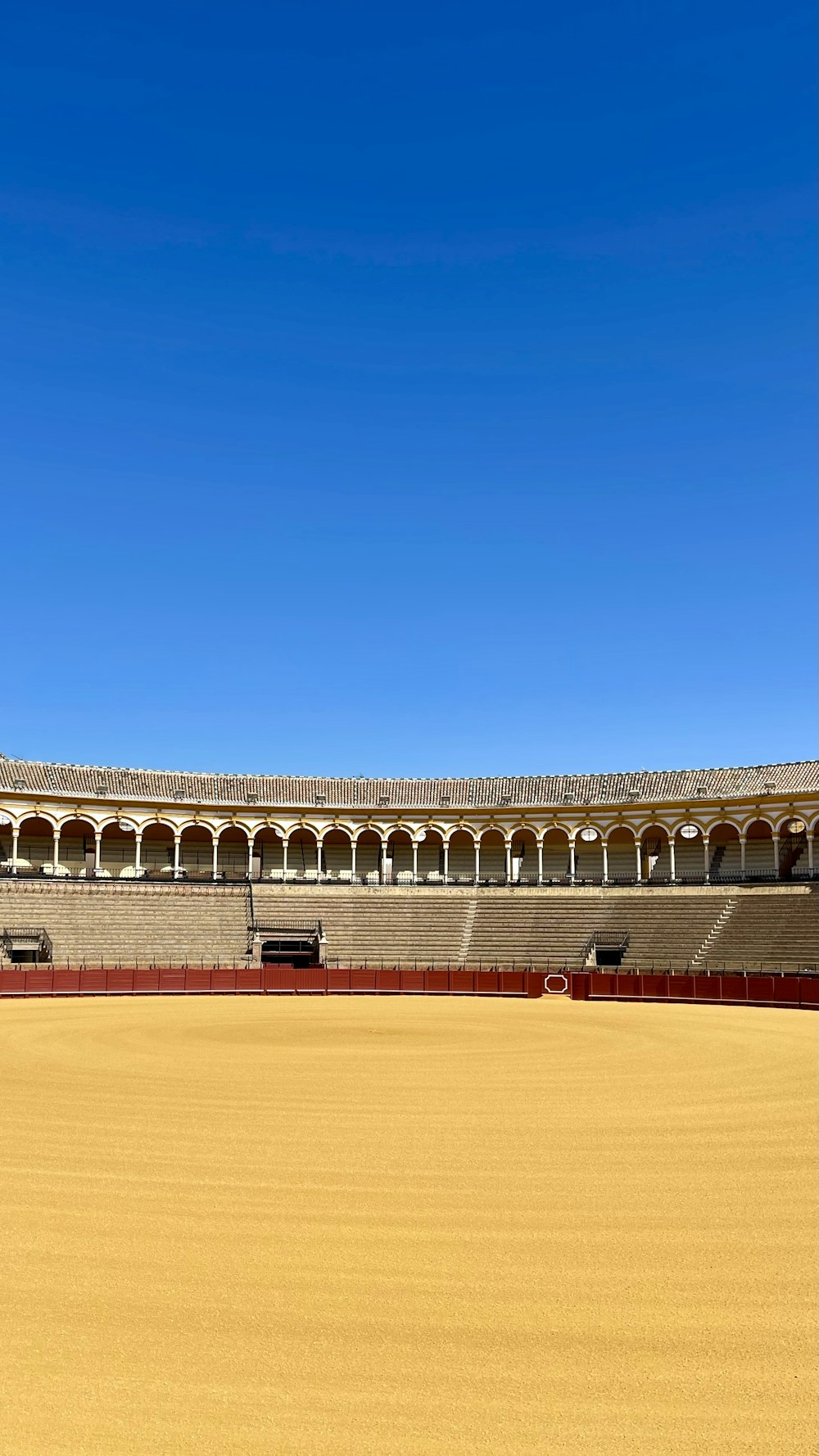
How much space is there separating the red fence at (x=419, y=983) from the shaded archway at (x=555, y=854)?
1571 centimetres

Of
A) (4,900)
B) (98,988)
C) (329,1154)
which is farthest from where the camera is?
(4,900)

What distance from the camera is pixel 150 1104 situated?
14242mm

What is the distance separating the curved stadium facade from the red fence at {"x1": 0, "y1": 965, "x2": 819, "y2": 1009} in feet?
11.8

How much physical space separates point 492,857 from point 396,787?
6.38 m

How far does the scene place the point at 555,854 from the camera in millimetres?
56594

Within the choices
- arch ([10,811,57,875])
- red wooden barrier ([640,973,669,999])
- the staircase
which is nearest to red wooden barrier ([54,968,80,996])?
arch ([10,811,57,875])

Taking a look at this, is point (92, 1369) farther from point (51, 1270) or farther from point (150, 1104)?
point (150, 1104)

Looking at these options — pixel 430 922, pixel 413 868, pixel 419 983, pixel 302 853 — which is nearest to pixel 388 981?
pixel 419 983

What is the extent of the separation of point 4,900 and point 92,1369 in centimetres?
4090

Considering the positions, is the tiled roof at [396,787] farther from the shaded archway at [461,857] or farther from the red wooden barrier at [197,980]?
the red wooden barrier at [197,980]

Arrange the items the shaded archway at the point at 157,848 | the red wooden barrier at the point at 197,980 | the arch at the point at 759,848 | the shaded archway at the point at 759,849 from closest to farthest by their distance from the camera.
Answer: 1. the red wooden barrier at the point at 197,980
2. the arch at the point at 759,848
3. the shaded archway at the point at 759,849
4. the shaded archway at the point at 157,848

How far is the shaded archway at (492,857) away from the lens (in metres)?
56.8

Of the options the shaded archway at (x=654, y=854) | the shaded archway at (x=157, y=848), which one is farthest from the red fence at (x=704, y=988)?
the shaded archway at (x=157, y=848)

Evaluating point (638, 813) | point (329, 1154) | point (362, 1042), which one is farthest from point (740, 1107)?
point (638, 813)
